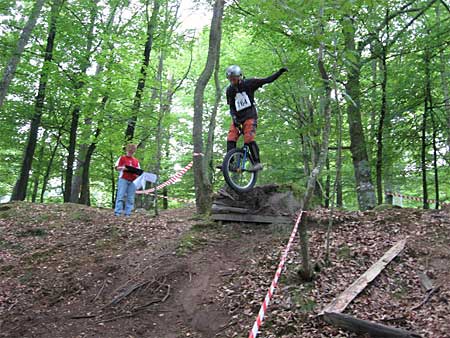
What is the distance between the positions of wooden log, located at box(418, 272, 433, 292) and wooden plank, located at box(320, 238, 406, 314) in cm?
42

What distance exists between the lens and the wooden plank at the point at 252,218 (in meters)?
6.96

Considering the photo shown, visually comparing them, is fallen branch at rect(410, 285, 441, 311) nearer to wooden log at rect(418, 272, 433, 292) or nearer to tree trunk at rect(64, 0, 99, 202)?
wooden log at rect(418, 272, 433, 292)

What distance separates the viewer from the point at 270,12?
4320mm

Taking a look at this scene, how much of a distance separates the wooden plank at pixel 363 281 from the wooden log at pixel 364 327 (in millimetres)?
94

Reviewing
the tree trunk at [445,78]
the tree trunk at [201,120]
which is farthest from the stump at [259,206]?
the tree trunk at [445,78]

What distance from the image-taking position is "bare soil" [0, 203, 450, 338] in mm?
4438

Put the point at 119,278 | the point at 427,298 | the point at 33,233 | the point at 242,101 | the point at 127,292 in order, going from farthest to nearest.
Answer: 1. the point at 33,233
2. the point at 242,101
3. the point at 119,278
4. the point at 127,292
5. the point at 427,298

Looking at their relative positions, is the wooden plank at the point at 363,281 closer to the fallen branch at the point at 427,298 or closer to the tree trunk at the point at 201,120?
the fallen branch at the point at 427,298

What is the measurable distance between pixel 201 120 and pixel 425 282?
205 inches

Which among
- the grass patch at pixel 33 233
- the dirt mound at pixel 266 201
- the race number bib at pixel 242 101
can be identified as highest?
the race number bib at pixel 242 101

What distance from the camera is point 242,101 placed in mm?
6488

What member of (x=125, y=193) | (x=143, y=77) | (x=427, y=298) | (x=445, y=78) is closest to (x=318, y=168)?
(x=427, y=298)

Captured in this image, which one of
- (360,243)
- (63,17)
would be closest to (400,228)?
(360,243)

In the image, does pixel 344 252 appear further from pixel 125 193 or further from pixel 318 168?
pixel 125 193
